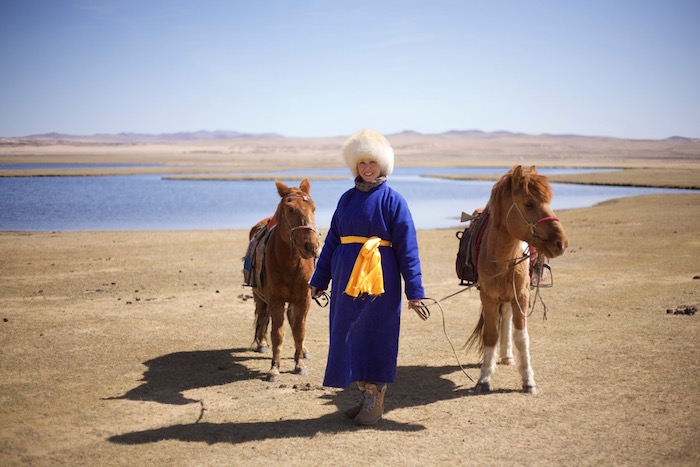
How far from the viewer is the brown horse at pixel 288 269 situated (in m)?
5.96

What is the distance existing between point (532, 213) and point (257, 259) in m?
3.24

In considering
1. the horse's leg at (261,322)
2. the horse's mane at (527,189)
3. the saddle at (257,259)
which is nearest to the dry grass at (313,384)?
the horse's leg at (261,322)

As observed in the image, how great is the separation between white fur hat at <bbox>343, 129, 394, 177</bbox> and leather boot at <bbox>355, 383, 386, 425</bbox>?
186cm

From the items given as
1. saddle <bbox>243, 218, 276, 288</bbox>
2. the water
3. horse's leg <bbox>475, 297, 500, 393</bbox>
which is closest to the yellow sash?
horse's leg <bbox>475, 297, 500, 393</bbox>

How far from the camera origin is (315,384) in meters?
6.24

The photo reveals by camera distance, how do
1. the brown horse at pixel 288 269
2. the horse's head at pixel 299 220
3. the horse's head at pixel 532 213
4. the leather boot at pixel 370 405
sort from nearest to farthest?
1. the leather boot at pixel 370 405
2. the horse's head at pixel 532 213
3. the horse's head at pixel 299 220
4. the brown horse at pixel 288 269

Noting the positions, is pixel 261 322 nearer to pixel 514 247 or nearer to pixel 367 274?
pixel 367 274

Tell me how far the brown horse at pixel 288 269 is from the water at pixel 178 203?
1540cm

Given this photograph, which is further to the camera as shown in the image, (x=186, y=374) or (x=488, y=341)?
(x=186, y=374)

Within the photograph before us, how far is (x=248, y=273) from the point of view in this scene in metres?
7.19

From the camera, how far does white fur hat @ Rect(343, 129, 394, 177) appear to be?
4781 millimetres

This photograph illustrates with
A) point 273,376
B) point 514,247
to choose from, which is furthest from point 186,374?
point 514,247

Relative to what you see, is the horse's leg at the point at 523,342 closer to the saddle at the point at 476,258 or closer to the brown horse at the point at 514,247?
the brown horse at the point at 514,247

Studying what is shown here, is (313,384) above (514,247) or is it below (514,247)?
below
